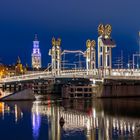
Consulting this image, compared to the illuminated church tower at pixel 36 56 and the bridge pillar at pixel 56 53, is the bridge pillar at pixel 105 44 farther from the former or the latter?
the illuminated church tower at pixel 36 56

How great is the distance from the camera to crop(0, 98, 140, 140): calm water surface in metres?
38.4

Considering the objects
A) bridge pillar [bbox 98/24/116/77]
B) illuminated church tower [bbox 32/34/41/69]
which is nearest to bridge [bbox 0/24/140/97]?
bridge pillar [bbox 98/24/116/77]

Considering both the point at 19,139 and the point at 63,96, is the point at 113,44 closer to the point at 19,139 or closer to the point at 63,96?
the point at 63,96

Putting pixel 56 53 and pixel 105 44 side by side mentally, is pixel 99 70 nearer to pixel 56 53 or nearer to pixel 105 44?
pixel 105 44

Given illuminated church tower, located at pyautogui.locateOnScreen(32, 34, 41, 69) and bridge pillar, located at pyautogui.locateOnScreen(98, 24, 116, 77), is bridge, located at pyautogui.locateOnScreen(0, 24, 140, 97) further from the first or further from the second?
illuminated church tower, located at pyautogui.locateOnScreen(32, 34, 41, 69)

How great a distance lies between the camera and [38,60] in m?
184

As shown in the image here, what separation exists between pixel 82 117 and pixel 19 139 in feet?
44.9

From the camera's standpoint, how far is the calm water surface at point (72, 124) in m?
38.4

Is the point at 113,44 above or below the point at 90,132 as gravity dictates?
above

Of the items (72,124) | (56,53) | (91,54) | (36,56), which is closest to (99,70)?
(91,54)

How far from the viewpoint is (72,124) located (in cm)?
4456

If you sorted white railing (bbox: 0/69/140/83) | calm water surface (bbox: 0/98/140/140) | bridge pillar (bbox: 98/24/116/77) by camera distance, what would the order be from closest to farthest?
1. calm water surface (bbox: 0/98/140/140)
2. white railing (bbox: 0/69/140/83)
3. bridge pillar (bbox: 98/24/116/77)

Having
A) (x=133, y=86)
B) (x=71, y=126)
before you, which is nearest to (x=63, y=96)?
(x=133, y=86)

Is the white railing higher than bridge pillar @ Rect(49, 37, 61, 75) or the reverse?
the reverse
